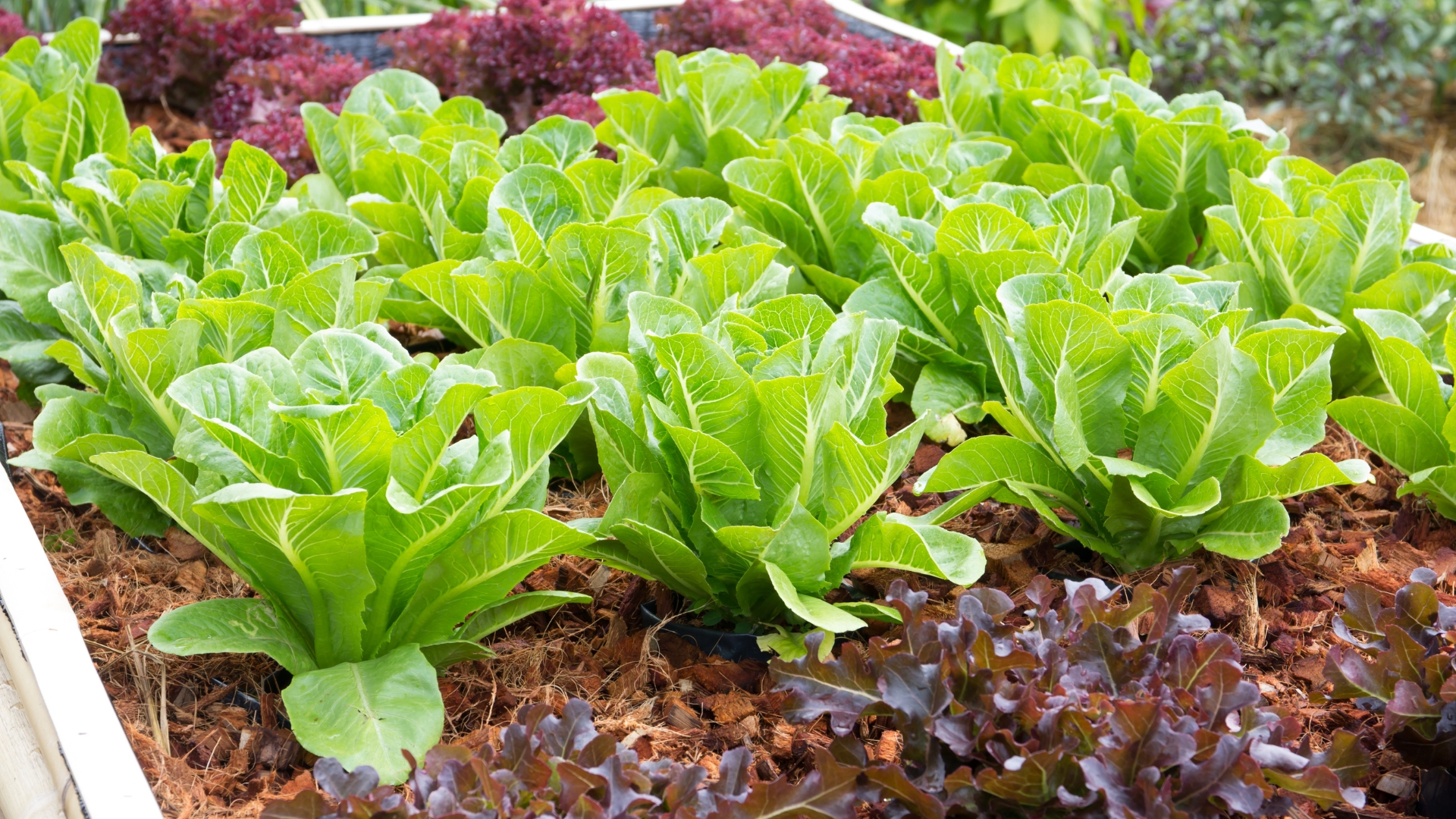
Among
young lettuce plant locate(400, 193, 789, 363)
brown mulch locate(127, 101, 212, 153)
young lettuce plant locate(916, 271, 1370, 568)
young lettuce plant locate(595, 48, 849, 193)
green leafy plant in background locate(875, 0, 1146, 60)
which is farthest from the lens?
green leafy plant in background locate(875, 0, 1146, 60)

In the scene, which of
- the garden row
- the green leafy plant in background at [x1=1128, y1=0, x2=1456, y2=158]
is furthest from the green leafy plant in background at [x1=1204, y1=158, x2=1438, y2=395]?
the green leafy plant in background at [x1=1128, y1=0, x2=1456, y2=158]

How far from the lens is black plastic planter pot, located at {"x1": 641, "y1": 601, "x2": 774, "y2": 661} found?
1.85 meters

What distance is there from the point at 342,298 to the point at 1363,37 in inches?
258

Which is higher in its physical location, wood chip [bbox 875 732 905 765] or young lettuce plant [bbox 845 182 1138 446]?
young lettuce plant [bbox 845 182 1138 446]

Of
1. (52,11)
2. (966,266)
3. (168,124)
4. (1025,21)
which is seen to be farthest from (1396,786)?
(52,11)

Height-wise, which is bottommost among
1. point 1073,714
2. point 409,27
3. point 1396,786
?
point 1396,786

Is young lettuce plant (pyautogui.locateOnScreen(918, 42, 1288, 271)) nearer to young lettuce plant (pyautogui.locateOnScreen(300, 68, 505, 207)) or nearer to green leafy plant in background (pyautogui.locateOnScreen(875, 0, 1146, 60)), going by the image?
young lettuce plant (pyautogui.locateOnScreen(300, 68, 505, 207))

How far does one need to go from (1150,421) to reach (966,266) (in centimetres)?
48

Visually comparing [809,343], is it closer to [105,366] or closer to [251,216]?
[105,366]

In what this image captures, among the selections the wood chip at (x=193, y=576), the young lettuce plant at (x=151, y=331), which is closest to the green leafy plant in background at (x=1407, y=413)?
the young lettuce plant at (x=151, y=331)

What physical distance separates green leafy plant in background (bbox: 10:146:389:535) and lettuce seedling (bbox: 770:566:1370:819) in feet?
3.48

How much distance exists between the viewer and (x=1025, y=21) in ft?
18.3

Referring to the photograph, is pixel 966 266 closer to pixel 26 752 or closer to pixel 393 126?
pixel 393 126

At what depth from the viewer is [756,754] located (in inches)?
64.8
